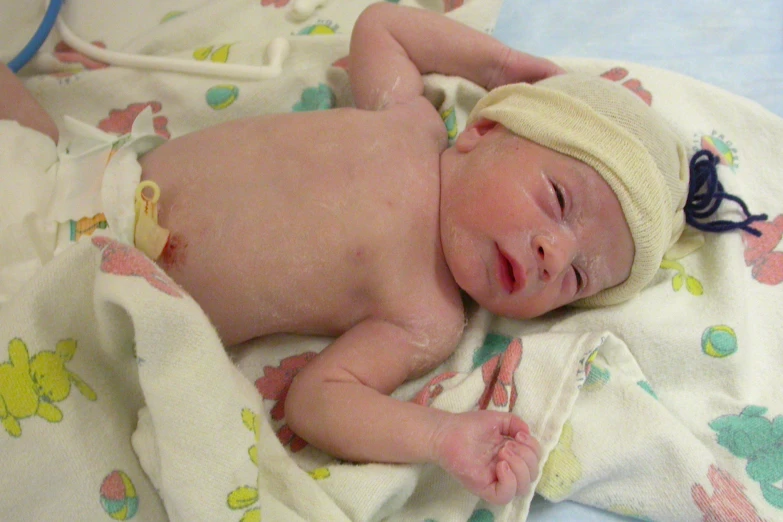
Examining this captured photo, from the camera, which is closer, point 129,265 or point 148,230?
point 129,265

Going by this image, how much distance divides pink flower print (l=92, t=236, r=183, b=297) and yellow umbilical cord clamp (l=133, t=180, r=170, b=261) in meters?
0.09

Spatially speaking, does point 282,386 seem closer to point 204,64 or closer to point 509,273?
point 509,273

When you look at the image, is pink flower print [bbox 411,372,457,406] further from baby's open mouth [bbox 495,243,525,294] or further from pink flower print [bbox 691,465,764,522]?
pink flower print [bbox 691,465,764,522]

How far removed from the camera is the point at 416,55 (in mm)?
1269

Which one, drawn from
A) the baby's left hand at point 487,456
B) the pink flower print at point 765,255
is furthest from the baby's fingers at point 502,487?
the pink flower print at point 765,255

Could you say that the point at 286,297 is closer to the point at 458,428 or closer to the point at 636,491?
the point at 458,428

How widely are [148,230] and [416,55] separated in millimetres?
630

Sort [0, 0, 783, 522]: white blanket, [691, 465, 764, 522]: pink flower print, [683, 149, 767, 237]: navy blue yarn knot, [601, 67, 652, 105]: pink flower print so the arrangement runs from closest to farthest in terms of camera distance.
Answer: [0, 0, 783, 522]: white blanket
[691, 465, 764, 522]: pink flower print
[683, 149, 767, 237]: navy blue yarn knot
[601, 67, 652, 105]: pink flower print

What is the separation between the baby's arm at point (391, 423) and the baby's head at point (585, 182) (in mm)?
178

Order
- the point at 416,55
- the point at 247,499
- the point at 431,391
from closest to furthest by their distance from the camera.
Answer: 1. the point at 247,499
2. the point at 431,391
3. the point at 416,55

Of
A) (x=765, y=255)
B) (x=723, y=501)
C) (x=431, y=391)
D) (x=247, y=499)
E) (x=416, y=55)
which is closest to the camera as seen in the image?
(x=247, y=499)

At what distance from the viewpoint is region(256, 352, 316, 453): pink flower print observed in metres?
1.03

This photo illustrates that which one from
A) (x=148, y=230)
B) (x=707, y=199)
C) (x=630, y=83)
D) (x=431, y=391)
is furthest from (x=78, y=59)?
(x=707, y=199)

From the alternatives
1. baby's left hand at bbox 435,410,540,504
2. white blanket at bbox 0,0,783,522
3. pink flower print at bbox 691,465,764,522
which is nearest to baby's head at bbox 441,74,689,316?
white blanket at bbox 0,0,783,522
